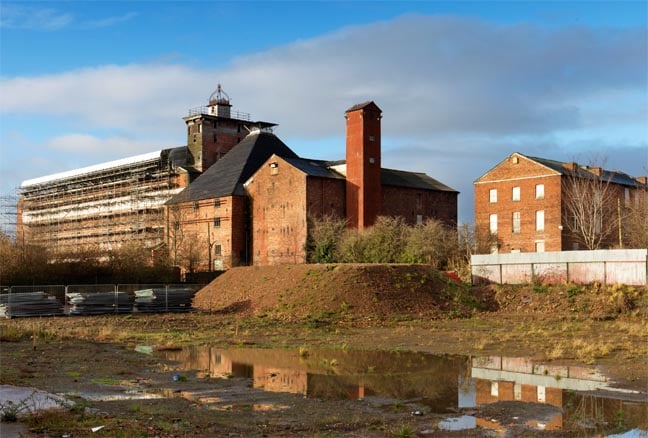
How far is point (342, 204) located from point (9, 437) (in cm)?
4662

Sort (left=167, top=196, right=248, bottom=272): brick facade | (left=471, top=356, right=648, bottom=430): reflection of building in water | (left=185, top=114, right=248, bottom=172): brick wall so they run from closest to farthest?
(left=471, top=356, right=648, bottom=430): reflection of building in water < (left=167, top=196, right=248, bottom=272): brick facade < (left=185, top=114, right=248, bottom=172): brick wall

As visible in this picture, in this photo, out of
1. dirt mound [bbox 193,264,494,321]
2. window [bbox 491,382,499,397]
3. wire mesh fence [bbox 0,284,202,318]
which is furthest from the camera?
dirt mound [bbox 193,264,494,321]

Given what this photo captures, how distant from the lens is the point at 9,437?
911 centimetres

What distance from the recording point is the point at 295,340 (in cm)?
2484

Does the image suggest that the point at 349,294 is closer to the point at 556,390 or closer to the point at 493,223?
the point at 556,390

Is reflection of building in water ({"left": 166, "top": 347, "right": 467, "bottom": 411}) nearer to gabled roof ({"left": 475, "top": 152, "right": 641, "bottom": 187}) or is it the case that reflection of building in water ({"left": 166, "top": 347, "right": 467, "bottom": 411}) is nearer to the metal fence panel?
the metal fence panel

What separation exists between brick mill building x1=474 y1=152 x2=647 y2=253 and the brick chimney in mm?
8882

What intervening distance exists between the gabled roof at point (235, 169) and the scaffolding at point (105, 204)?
4.94m

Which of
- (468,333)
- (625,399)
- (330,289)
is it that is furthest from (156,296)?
(625,399)

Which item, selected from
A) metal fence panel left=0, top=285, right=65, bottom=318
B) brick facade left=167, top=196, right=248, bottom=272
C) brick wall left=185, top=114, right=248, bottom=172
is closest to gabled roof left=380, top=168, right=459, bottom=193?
brick facade left=167, top=196, right=248, bottom=272

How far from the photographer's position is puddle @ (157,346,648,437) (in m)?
11.7

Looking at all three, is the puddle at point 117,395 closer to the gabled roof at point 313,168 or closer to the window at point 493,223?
the gabled roof at point 313,168

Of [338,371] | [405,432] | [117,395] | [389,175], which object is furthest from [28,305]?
[389,175]

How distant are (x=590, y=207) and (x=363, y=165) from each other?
16917 millimetres
